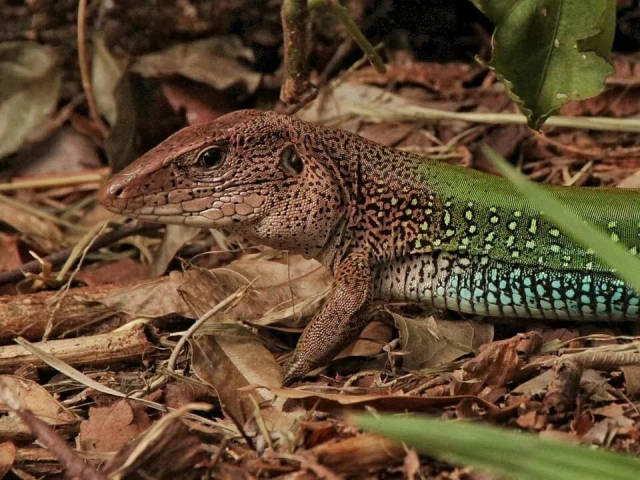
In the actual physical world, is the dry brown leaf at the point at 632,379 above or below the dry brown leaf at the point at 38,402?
above

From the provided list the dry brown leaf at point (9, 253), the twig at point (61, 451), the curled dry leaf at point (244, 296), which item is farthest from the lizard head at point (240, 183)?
the dry brown leaf at point (9, 253)

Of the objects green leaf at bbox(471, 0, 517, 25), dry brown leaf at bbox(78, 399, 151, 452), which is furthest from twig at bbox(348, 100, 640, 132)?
dry brown leaf at bbox(78, 399, 151, 452)

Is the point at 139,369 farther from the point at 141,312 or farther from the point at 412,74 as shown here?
the point at 412,74

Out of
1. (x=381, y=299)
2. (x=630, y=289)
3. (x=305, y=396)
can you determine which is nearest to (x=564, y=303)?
(x=630, y=289)

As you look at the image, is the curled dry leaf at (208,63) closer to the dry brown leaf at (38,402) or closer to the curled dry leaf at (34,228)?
the curled dry leaf at (34,228)

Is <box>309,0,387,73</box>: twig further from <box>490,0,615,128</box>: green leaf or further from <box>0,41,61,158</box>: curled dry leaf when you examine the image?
<box>0,41,61,158</box>: curled dry leaf

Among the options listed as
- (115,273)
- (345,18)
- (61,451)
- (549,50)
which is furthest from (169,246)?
(549,50)

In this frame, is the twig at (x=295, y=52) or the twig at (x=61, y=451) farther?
the twig at (x=295, y=52)
